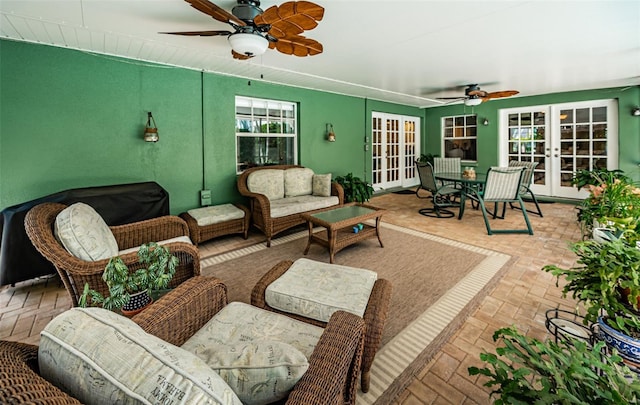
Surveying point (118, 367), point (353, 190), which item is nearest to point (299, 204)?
point (353, 190)

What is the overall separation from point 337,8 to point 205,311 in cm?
247

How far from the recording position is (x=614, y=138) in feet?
19.0

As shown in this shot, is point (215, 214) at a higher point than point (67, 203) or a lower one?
lower

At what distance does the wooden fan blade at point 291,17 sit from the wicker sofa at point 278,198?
2125 millimetres

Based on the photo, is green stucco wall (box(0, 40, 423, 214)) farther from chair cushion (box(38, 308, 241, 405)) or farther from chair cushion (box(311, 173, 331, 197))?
chair cushion (box(38, 308, 241, 405))

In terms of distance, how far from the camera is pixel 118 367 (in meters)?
0.63

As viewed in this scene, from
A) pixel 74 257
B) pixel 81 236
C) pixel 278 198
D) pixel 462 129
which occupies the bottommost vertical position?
pixel 74 257

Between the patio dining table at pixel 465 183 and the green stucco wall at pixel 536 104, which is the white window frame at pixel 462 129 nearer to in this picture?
the green stucco wall at pixel 536 104

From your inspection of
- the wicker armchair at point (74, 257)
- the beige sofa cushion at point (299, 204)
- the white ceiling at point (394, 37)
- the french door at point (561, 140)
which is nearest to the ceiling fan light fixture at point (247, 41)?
the white ceiling at point (394, 37)

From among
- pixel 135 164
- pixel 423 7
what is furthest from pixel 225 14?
pixel 135 164

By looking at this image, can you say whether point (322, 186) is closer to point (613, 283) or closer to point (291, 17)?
point (291, 17)

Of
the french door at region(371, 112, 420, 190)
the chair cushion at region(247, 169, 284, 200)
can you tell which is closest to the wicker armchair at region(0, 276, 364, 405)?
the chair cushion at region(247, 169, 284, 200)

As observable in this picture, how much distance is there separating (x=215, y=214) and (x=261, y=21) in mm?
2493

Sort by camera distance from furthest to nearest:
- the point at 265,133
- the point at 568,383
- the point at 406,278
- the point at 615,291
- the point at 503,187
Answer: the point at 265,133 → the point at 503,187 → the point at 406,278 → the point at 615,291 → the point at 568,383
